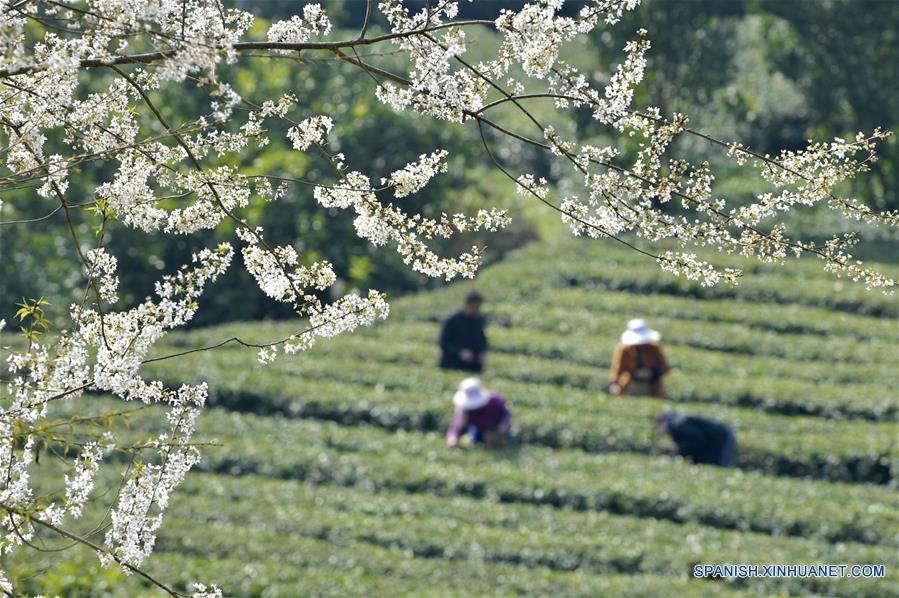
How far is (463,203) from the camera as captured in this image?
21156mm

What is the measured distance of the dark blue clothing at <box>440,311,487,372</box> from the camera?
43.1 ft

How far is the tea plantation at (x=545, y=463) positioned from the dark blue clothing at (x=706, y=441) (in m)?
0.19

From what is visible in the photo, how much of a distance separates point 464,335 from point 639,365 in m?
1.86

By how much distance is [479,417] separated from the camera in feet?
37.8

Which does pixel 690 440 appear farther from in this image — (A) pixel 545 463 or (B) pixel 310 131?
(B) pixel 310 131

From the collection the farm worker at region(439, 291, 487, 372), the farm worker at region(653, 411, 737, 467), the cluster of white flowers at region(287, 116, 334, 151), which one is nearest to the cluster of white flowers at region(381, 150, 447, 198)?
the cluster of white flowers at region(287, 116, 334, 151)

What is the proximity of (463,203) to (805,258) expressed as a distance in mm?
5623

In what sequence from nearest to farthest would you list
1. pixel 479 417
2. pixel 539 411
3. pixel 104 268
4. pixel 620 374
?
1. pixel 104 268
2. pixel 479 417
3. pixel 539 411
4. pixel 620 374

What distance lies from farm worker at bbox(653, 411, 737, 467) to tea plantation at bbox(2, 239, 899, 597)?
0.19m

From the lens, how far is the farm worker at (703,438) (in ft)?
36.7

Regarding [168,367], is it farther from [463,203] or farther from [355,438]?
[463,203]

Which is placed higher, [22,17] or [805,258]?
[805,258]

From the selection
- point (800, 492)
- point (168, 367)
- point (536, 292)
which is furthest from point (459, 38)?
point (536, 292)

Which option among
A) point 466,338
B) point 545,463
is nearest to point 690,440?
point 545,463
